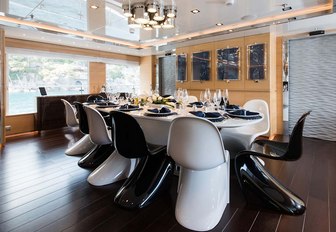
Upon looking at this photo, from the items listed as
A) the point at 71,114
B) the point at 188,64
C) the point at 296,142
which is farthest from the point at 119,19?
the point at 296,142

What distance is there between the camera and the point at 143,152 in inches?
93.9

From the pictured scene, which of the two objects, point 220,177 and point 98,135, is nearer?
point 220,177

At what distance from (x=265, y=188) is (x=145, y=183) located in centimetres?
125

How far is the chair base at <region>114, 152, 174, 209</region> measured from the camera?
232 centimetres

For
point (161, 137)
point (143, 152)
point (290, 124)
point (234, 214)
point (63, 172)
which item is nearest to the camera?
point (234, 214)

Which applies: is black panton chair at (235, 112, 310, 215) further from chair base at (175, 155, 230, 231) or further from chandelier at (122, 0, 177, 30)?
chandelier at (122, 0, 177, 30)

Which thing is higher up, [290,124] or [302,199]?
[290,124]

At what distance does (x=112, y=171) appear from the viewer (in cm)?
293

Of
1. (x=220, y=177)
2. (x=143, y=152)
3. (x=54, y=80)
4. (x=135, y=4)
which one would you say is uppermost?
(x=135, y=4)

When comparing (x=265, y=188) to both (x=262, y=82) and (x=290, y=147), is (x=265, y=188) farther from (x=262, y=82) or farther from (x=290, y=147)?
(x=262, y=82)

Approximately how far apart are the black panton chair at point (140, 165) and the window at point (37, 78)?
15.5 ft

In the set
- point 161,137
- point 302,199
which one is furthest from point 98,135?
point 302,199

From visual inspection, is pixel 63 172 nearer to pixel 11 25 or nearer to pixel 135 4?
pixel 135 4

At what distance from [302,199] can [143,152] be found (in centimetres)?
176
